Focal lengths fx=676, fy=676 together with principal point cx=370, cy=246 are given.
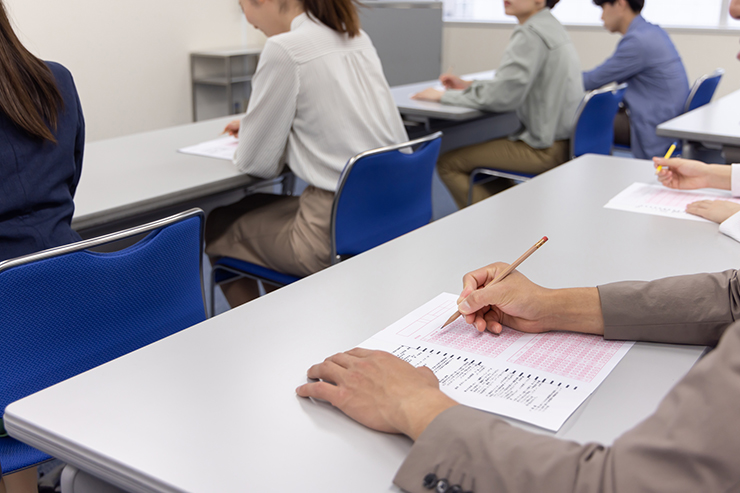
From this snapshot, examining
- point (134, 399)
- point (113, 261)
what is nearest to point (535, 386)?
point (134, 399)

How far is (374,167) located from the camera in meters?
1.87

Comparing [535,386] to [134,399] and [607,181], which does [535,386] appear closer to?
[134,399]

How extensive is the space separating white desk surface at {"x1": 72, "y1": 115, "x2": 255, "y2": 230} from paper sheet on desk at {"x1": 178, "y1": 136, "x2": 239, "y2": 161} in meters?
0.03

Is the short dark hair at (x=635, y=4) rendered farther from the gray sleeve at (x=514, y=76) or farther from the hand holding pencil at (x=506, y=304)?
the hand holding pencil at (x=506, y=304)

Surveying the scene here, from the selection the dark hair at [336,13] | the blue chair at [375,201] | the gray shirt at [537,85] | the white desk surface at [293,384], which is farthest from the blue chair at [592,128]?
the white desk surface at [293,384]

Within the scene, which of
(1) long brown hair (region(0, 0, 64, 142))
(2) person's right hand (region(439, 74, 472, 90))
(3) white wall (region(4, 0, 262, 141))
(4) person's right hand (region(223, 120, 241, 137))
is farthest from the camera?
(3) white wall (region(4, 0, 262, 141))

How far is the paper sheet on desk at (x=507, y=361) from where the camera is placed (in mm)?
773

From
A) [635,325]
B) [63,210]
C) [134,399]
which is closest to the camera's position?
[134,399]

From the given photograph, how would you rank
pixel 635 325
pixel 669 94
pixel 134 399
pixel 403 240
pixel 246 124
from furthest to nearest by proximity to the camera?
pixel 669 94
pixel 246 124
pixel 403 240
pixel 635 325
pixel 134 399

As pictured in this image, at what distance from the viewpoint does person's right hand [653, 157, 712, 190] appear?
5.36 ft

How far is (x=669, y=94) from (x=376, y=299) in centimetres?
311

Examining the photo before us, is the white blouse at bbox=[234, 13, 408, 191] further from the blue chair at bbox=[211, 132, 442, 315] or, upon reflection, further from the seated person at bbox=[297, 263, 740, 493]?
the seated person at bbox=[297, 263, 740, 493]

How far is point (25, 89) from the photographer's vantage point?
4.50 ft

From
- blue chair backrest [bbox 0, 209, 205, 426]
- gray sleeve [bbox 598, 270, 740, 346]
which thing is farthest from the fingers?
blue chair backrest [bbox 0, 209, 205, 426]
